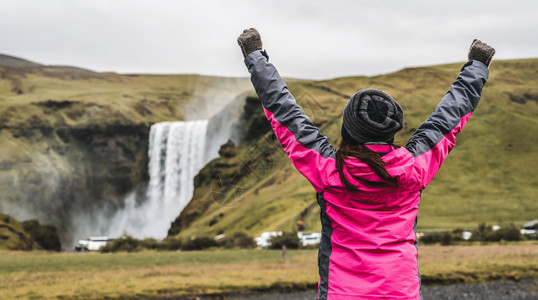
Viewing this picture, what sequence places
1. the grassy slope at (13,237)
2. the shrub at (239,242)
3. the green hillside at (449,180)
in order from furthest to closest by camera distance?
1. the green hillside at (449,180)
2. the grassy slope at (13,237)
3. the shrub at (239,242)

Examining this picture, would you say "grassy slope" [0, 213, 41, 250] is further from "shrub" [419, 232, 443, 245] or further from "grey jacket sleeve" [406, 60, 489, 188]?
"grey jacket sleeve" [406, 60, 489, 188]

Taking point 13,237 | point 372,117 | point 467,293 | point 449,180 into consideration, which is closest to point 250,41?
point 372,117

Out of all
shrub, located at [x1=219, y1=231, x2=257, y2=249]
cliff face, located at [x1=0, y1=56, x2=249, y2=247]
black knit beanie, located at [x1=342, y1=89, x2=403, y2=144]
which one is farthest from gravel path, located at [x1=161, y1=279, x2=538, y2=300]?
cliff face, located at [x1=0, y1=56, x2=249, y2=247]

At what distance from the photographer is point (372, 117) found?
4.03m

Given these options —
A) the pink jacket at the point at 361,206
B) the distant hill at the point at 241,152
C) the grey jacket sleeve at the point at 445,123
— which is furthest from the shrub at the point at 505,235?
the pink jacket at the point at 361,206

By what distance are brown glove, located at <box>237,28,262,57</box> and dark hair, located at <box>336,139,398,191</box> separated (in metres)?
0.96

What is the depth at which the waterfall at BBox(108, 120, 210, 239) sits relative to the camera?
386 feet

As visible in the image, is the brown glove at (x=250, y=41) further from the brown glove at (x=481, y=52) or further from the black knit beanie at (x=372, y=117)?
the brown glove at (x=481, y=52)

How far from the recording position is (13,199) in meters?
139

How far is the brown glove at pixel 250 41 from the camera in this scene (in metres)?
4.44

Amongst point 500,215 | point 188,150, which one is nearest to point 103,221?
point 188,150

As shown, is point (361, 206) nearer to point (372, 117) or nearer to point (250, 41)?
point (372, 117)

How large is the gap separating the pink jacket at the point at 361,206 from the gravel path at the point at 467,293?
2141 centimetres

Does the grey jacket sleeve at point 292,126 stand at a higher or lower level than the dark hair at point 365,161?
higher
